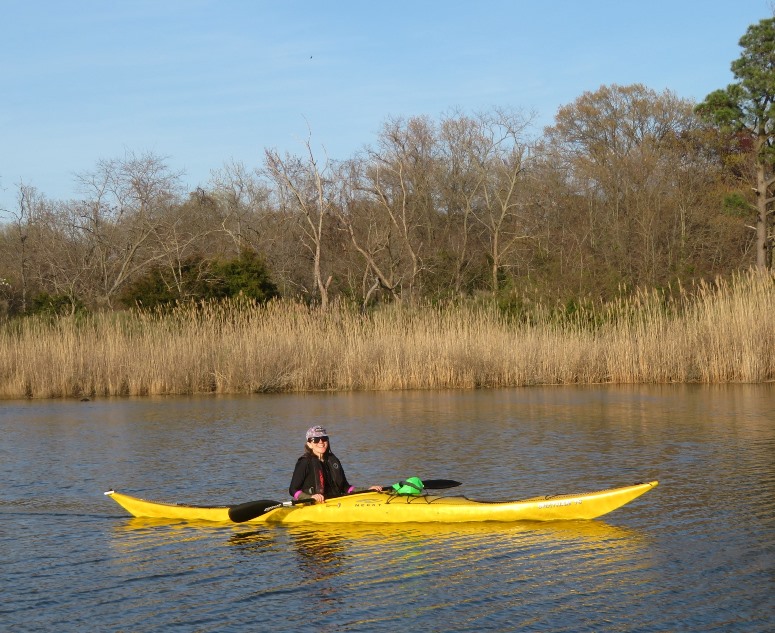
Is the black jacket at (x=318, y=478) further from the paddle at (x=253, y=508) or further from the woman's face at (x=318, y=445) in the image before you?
the paddle at (x=253, y=508)

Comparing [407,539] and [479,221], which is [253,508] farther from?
[479,221]

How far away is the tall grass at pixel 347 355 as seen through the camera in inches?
738

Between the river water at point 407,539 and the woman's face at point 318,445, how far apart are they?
0.65 meters

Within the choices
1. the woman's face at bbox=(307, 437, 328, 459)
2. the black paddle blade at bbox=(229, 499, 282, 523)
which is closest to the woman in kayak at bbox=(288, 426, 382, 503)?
the woman's face at bbox=(307, 437, 328, 459)

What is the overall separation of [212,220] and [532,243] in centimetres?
1651

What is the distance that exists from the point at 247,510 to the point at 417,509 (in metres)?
1.32

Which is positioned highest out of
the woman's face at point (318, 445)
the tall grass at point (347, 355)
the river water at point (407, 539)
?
the tall grass at point (347, 355)

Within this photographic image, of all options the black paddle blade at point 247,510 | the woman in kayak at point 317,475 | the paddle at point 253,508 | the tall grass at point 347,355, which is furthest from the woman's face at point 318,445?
the tall grass at point 347,355

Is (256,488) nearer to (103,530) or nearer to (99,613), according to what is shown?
(103,530)

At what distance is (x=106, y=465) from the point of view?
11.5m

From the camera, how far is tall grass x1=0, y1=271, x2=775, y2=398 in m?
18.8

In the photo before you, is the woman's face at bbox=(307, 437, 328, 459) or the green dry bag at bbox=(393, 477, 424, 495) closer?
the green dry bag at bbox=(393, 477, 424, 495)

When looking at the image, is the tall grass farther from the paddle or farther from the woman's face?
A: the paddle

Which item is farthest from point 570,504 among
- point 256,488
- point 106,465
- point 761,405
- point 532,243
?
point 532,243
